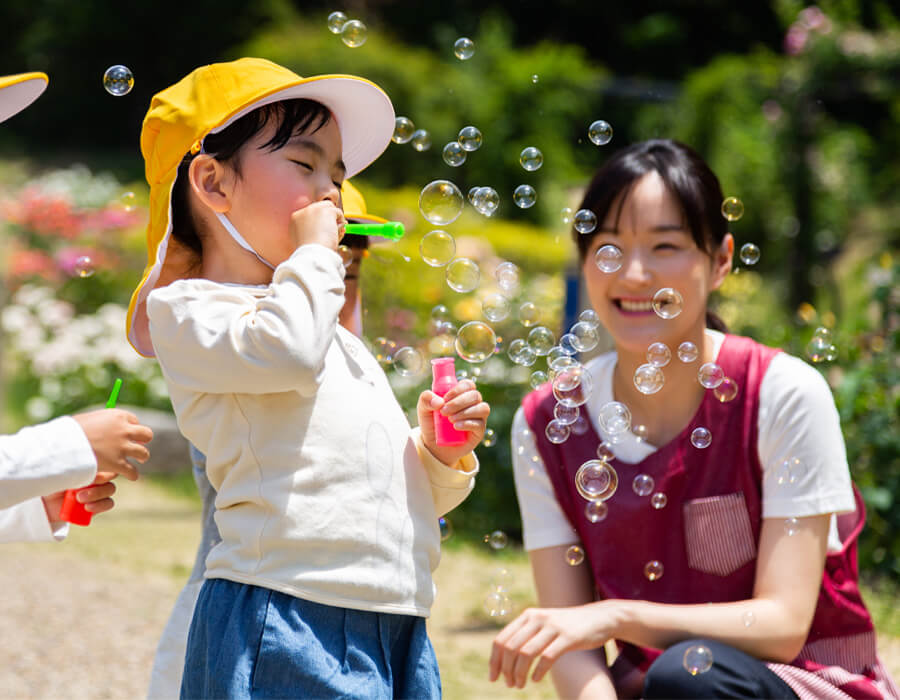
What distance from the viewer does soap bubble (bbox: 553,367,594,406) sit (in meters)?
1.94

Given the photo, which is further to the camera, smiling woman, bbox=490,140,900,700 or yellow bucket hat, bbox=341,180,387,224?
yellow bucket hat, bbox=341,180,387,224

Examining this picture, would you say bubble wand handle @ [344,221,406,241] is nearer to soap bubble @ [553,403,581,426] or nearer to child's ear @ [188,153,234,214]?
child's ear @ [188,153,234,214]

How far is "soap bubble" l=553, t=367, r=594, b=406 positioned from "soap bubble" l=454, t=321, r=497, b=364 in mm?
148

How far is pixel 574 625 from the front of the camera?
1.66m

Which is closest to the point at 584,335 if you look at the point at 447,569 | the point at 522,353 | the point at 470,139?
the point at 522,353

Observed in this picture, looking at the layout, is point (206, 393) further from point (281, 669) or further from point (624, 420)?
point (624, 420)

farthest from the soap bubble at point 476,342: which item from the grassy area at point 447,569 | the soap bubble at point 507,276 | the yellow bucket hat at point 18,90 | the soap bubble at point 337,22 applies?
the grassy area at point 447,569

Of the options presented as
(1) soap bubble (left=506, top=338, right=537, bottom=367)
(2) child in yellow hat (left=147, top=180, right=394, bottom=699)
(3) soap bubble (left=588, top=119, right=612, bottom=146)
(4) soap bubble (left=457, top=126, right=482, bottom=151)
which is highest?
(3) soap bubble (left=588, top=119, right=612, bottom=146)

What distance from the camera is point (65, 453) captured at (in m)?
1.70

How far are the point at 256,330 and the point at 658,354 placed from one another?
2.62 ft

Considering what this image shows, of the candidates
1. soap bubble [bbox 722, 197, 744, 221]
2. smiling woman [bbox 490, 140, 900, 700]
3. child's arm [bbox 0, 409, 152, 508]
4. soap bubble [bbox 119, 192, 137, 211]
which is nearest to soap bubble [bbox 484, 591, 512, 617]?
smiling woman [bbox 490, 140, 900, 700]

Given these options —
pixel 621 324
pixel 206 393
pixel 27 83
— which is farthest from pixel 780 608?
pixel 27 83

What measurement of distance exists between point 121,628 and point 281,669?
2411 mm

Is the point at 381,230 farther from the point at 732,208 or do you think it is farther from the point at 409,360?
the point at 732,208
